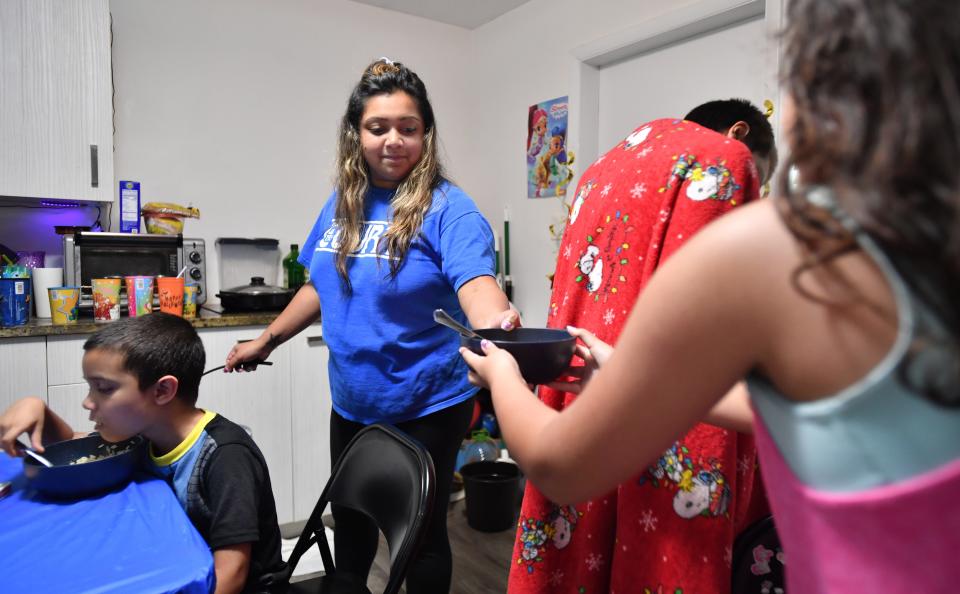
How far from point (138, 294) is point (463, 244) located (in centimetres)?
166

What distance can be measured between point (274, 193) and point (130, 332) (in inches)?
80.7

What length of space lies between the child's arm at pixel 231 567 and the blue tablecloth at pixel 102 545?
0.44ft

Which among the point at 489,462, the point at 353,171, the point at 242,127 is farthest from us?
the point at 242,127

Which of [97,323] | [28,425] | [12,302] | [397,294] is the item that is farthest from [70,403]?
[397,294]

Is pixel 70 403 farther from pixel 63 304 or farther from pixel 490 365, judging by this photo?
pixel 490 365

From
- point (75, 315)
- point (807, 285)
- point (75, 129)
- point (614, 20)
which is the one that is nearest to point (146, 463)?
point (807, 285)

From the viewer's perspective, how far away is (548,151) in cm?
321

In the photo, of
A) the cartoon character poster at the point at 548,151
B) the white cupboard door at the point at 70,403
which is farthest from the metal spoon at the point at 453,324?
the cartoon character poster at the point at 548,151

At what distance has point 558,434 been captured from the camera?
1.80ft

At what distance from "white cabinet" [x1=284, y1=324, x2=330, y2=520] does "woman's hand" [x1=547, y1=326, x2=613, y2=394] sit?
191 cm

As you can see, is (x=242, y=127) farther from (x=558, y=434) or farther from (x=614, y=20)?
(x=558, y=434)

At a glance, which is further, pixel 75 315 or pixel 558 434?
pixel 75 315

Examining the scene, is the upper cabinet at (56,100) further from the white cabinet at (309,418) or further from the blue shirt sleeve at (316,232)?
the blue shirt sleeve at (316,232)

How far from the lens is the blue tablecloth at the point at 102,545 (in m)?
0.78
